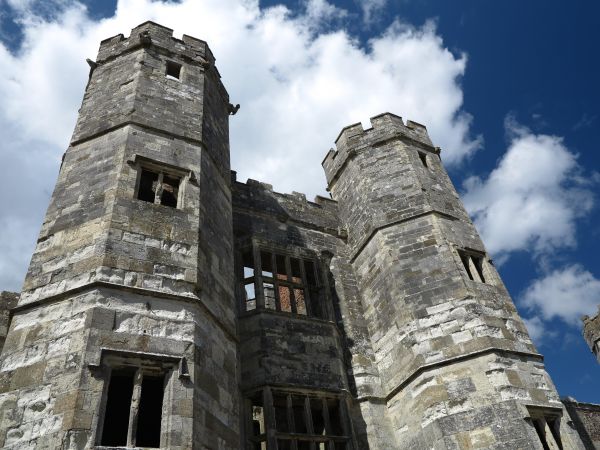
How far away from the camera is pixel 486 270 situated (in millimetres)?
9617

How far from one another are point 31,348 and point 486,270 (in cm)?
774

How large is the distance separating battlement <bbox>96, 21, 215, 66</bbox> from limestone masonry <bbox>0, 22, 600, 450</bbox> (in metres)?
0.06

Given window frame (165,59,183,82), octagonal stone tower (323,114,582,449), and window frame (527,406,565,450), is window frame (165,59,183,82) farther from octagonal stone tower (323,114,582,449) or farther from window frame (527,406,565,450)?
window frame (527,406,565,450)

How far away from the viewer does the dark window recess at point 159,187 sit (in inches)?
324

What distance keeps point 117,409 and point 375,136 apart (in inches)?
357

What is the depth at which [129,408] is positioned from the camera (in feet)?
18.8

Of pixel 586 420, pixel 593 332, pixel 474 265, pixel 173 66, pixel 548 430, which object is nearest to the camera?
pixel 548 430

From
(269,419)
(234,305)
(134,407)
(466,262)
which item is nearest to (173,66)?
(234,305)

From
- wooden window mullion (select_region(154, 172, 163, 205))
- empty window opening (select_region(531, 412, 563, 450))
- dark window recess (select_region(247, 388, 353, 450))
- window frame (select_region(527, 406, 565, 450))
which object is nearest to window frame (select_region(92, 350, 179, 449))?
dark window recess (select_region(247, 388, 353, 450))

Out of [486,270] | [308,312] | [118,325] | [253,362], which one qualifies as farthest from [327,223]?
[118,325]

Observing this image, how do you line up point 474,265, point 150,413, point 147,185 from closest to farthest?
1. point 150,413
2. point 147,185
3. point 474,265

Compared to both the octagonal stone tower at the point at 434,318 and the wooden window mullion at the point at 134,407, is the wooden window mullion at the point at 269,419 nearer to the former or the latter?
the octagonal stone tower at the point at 434,318

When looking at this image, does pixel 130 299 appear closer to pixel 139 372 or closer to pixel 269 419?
pixel 139 372

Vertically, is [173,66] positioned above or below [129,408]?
above
